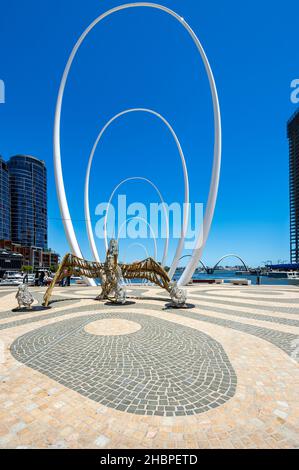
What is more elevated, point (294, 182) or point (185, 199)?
point (294, 182)

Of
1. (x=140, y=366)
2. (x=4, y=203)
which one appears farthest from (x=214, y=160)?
(x=4, y=203)

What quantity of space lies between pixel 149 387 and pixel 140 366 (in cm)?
105

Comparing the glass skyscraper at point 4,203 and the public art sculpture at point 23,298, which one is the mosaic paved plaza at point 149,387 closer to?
the public art sculpture at point 23,298

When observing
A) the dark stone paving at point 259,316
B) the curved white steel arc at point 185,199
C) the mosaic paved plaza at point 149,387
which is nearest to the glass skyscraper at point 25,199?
the curved white steel arc at point 185,199

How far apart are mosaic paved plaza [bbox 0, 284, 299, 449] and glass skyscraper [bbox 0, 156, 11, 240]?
436 ft

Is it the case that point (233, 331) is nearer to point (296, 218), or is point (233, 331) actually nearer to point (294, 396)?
point (294, 396)

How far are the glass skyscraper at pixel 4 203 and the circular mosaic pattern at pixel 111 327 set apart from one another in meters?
131

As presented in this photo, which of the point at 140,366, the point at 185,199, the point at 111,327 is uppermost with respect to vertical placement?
the point at 185,199

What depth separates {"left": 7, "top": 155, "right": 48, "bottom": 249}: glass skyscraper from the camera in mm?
133625

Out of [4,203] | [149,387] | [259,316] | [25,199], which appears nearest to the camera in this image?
[149,387]

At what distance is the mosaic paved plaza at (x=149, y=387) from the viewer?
3.59m

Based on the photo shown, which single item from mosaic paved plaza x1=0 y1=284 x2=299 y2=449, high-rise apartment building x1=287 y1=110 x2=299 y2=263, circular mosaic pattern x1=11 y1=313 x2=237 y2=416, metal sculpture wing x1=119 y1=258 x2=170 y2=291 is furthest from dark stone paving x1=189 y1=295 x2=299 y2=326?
high-rise apartment building x1=287 y1=110 x2=299 y2=263

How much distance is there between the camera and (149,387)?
198 inches

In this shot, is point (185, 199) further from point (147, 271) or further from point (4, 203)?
point (4, 203)
